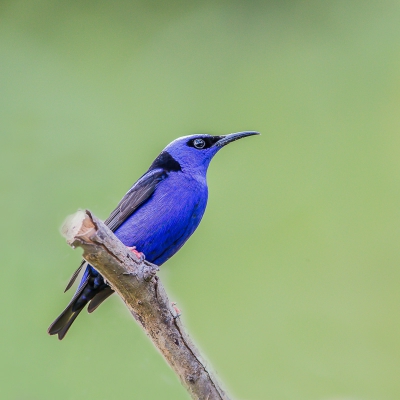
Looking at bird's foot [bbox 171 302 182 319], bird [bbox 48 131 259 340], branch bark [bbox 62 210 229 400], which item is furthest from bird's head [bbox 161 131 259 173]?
branch bark [bbox 62 210 229 400]

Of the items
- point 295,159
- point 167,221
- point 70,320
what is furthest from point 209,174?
point 70,320

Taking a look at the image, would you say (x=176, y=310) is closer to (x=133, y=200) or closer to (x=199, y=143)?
(x=133, y=200)

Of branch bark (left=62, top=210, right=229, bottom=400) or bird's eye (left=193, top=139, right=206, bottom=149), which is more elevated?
bird's eye (left=193, top=139, right=206, bottom=149)

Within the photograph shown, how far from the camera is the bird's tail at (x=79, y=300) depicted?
405 centimetres

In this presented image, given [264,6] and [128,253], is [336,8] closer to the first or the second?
[264,6]

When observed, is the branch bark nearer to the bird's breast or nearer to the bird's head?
the bird's breast

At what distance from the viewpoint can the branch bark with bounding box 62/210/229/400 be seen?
9.29 feet

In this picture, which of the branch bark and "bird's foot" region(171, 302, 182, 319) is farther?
"bird's foot" region(171, 302, 182, 319)

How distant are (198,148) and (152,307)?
81.2 inches

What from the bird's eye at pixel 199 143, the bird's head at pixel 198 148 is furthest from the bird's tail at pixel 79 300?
the bird's eye at pixel 199 143

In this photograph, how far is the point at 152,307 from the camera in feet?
10.2

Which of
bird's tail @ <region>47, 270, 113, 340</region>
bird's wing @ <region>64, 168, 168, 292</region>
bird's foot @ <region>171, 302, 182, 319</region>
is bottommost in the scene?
bird's foot @ <region>171, 302, 182, 319</region>

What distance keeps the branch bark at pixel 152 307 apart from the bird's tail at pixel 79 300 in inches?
34.3

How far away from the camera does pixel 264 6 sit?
763 cm
